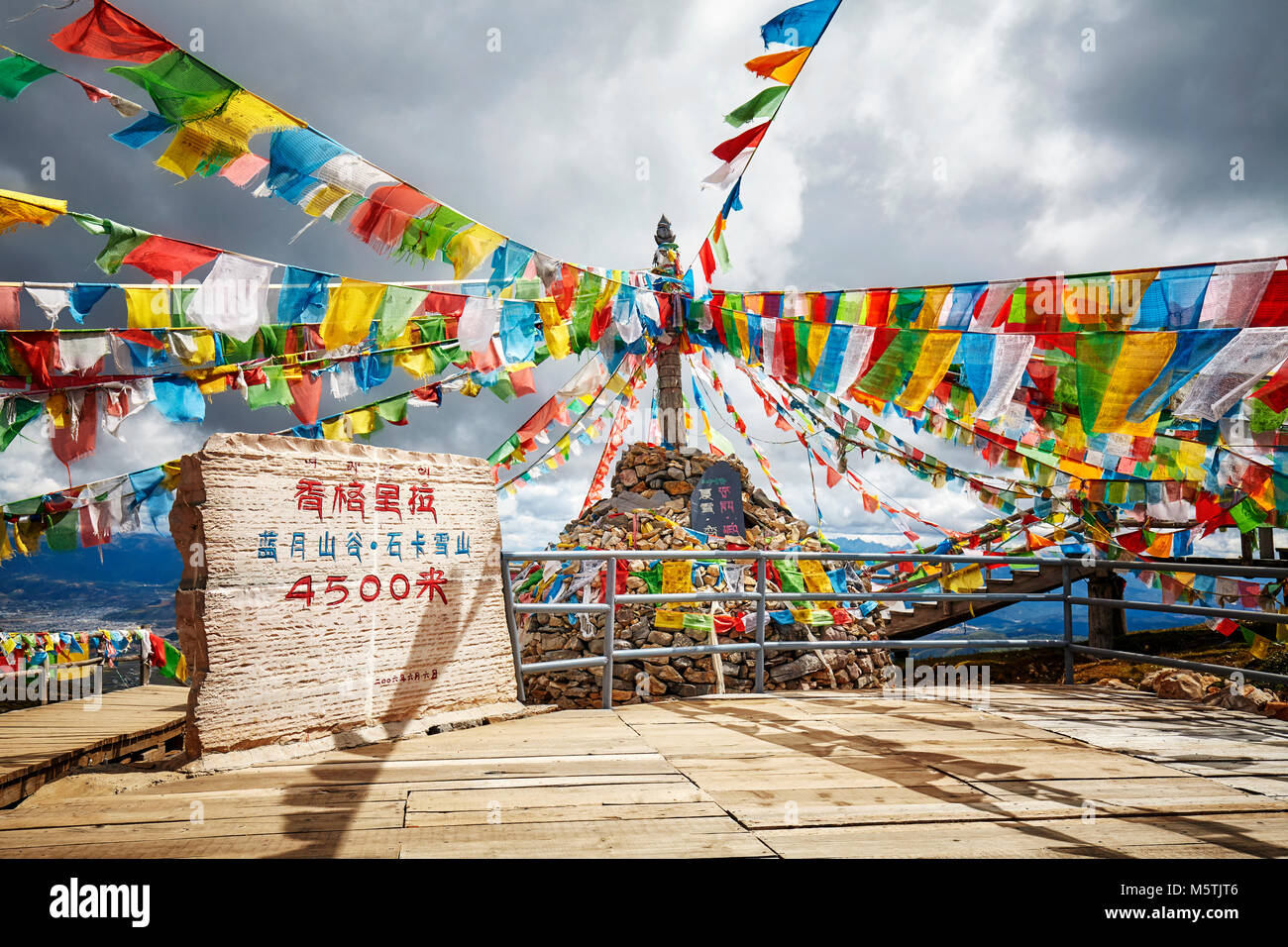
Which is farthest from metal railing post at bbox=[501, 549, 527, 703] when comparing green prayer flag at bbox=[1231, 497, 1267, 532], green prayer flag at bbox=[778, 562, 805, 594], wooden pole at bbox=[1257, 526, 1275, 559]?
wooden pole at bbox=[1257, 526, 1275, 559]

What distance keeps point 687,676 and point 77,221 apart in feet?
27.1

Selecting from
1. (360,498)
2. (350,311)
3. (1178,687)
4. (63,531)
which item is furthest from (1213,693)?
(63,531)

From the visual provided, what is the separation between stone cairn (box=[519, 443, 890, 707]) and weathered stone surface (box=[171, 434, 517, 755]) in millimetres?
5051

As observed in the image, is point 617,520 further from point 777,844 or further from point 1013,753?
point 777,844

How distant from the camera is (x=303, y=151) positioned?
4.43m

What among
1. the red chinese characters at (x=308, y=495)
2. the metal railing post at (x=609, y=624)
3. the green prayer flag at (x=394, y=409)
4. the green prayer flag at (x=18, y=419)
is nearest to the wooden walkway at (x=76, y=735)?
the green prayer flag at (x=18, y=419)

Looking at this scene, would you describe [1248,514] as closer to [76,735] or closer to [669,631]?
[669,631]

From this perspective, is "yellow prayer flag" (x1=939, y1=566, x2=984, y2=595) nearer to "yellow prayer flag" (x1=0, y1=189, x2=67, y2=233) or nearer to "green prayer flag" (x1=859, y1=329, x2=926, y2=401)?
"green prayer flag" (x1=859, y1=329, x2=926, y2=401)

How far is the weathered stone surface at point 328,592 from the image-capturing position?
3301 mm

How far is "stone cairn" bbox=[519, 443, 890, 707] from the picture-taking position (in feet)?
33.3

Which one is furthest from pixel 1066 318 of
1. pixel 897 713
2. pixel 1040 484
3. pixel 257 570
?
pixel 257 570

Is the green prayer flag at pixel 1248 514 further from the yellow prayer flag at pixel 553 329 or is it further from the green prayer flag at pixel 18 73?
the green prayer flag at pixel 18 73

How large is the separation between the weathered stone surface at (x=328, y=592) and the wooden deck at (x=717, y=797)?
27 cm

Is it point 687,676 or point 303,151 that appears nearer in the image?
point 303,151
